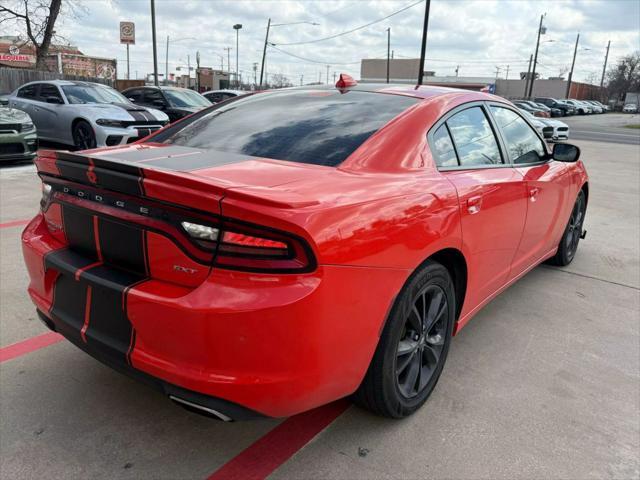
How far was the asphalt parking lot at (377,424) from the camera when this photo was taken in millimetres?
2066

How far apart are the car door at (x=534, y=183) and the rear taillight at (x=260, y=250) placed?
2033 millimetres

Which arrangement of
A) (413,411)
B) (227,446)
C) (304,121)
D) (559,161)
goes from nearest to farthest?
(227,446), (413,411), (304,121), (559,161)

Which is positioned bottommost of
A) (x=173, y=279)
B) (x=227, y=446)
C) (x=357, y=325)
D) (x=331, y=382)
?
(x=227, y=446)

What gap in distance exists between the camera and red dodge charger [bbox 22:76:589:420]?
1664 millimetres

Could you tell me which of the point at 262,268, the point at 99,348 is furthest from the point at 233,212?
the point at 99,348

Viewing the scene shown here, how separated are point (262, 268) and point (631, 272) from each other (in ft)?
14.2

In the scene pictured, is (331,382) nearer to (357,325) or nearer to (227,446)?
(357,325)

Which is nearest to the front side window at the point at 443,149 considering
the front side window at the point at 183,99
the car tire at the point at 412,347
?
the car tire at the point at 412,347

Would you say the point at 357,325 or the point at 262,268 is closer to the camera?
the point at 262,268

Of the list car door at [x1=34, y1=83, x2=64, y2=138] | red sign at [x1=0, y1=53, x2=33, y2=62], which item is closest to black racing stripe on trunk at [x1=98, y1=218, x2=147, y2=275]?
car door at [x1=34, y1=83, x2=64, y2=138]

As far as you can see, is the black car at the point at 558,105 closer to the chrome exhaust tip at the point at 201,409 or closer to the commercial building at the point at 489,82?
the commercial building at the point at 489,82

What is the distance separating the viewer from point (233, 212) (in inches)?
64.7

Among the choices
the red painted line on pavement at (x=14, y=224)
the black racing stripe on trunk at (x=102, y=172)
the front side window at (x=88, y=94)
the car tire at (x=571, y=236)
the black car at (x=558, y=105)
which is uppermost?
the black car at (x=558, y=105)

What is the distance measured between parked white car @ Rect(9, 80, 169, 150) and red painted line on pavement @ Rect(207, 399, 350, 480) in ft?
27.9
